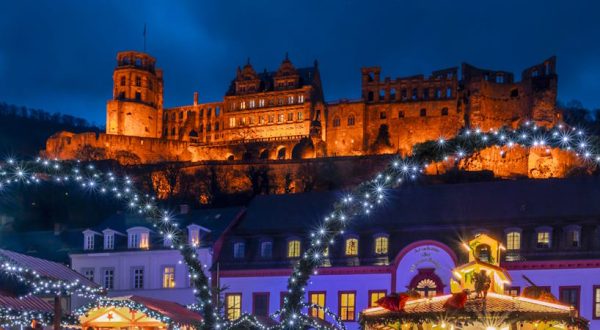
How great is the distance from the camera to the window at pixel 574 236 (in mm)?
41312

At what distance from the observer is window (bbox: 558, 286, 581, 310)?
4038 centimetres

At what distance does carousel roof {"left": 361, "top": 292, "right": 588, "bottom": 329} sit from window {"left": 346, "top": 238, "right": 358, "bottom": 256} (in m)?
26.2

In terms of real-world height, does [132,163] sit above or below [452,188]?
above

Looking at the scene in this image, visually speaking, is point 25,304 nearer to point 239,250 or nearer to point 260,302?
point 260,302

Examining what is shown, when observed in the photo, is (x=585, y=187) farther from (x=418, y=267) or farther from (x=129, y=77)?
(x=129, y=77)

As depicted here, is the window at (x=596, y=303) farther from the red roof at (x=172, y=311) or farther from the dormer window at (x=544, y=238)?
the red roof at (x=172, y=311)

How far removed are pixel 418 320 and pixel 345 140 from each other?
94532mm

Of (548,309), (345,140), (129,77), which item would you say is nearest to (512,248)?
(548,309)

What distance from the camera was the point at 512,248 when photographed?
42438 millimetres

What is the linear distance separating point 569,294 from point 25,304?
75.1 feet

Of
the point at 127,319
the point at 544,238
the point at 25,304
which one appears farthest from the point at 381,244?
the point at 25,304

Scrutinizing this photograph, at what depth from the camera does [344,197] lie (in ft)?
70.4

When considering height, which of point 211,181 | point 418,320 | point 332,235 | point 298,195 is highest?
point 211,181

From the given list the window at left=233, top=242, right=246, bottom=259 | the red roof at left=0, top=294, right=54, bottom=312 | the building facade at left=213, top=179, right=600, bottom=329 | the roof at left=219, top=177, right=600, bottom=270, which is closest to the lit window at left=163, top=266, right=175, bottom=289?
the building facade at left=213, top=179, right=600, bottom=329
